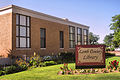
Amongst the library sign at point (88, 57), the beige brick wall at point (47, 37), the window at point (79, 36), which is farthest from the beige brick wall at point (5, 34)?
the window at point (79, 36)

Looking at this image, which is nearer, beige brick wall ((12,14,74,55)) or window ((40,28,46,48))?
beige brick wall ((12,14,74,55))

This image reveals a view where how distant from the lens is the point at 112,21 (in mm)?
45406

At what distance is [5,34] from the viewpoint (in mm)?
19266

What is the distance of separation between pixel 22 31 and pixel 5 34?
7.13ft

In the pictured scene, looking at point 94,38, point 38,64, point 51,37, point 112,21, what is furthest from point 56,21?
point 94,38

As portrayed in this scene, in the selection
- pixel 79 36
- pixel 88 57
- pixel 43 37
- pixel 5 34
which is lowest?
pixel 88 57

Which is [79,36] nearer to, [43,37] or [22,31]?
[43,37]

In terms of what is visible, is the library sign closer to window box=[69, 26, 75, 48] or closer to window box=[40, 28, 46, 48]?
window box=[40, 28, 46, 48]

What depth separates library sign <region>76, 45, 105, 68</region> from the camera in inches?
468

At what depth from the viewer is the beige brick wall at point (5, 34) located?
18.8m

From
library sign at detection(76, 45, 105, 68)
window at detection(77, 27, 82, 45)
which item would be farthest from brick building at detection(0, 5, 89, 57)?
library sign at detection(76, 45, 105, 68)

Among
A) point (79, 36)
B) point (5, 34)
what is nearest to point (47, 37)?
point (5, 34)

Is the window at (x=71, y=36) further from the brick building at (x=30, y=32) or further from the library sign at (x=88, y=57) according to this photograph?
the library sign at (x=88, y=57)

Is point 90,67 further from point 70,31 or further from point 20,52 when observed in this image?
point 70,31
